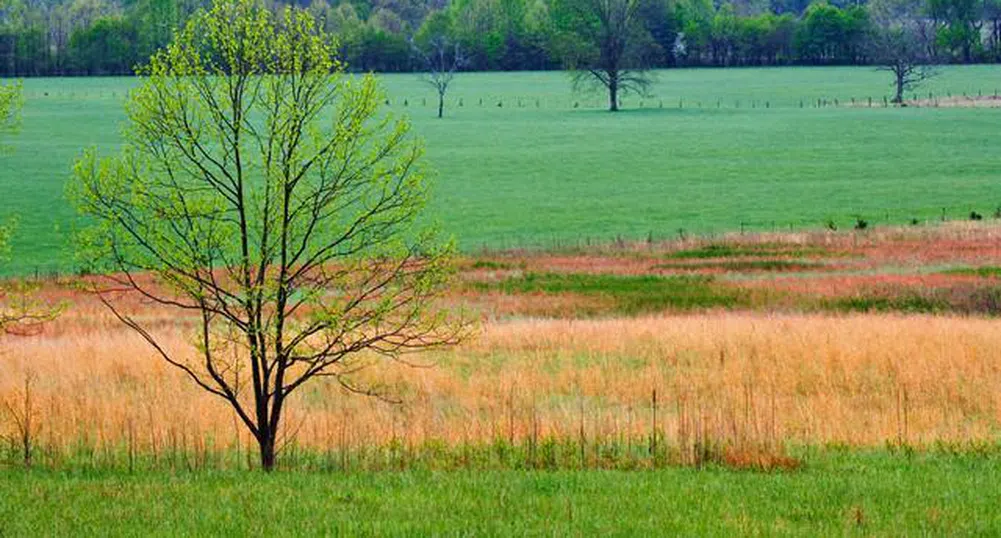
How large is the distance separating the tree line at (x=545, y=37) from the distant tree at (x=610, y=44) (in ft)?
54.2

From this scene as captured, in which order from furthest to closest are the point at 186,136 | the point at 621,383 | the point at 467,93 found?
1. the point at 467,93
2. the point at 621,383
3. the point at 186,136

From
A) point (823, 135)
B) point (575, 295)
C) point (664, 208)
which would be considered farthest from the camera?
point (823, 135)

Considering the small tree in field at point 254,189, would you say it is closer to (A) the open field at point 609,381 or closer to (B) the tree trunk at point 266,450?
(B) the tree trunk at point 266,450

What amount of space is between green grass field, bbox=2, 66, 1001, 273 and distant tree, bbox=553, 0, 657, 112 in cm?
374

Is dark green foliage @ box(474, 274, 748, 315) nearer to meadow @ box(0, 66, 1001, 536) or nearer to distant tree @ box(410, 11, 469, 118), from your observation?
meadow @ box(0, 66, 1001, 536)

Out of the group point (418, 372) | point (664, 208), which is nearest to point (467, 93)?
point (664, 208)

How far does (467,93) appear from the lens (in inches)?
5940

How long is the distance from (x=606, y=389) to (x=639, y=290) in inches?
638

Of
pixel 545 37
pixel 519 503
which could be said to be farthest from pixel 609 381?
pixel 545 37

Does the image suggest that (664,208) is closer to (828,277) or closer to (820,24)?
(828,277)

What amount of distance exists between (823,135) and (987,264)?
196 ft

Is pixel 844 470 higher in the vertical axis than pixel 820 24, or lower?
lower

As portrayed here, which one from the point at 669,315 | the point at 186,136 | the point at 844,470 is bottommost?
the point at 669,315

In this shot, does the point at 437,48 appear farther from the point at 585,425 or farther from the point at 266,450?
the point at 266,450
